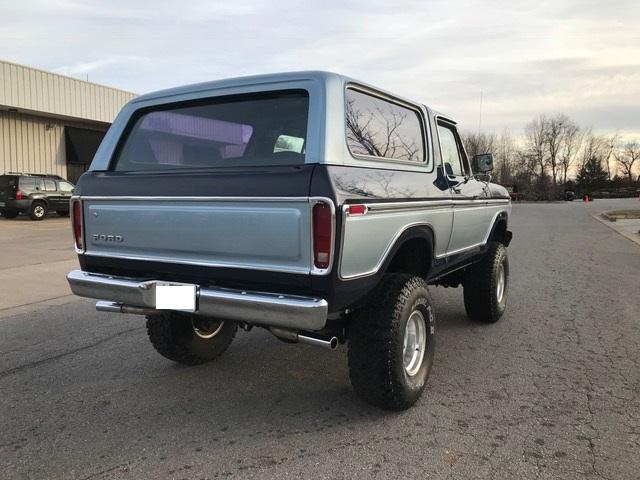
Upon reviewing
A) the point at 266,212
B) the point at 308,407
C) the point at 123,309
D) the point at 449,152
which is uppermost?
the point at 449,152

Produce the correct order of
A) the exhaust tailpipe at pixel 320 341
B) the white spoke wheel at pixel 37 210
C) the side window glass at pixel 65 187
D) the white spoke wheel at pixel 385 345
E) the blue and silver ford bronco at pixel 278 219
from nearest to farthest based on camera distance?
the blue and silver ford bronco at pixel 278 219 < the exhaust tailpipe at pixel 320 341 < the white spoke wheel at pixel 385 345 < the white spoke wheel at pixel 37 210 < the side window glass at pixel 65 187

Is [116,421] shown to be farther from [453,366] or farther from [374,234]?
[453,366]

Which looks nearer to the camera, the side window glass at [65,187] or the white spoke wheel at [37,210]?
the white spoke wheel at [37,210]

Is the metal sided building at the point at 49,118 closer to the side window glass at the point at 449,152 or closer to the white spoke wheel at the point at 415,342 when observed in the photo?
the side window glass at the point at 449,152

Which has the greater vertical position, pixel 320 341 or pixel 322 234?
pixel 322 234

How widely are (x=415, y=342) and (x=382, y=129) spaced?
148cm

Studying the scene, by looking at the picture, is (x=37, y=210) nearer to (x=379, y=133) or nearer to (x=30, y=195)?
(x=30, y=195)

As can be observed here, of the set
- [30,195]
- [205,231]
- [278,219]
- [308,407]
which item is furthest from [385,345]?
[30,195]

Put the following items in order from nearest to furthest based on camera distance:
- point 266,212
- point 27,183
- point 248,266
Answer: point 266,212, point 248,266, point 27,183

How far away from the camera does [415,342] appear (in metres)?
3.74

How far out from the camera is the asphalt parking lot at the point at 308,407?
9.39 feet

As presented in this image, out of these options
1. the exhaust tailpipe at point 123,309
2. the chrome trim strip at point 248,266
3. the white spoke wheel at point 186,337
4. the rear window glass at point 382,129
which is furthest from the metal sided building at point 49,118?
the rear window glass at point 382,129

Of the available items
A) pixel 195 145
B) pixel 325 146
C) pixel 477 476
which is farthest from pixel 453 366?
pixel 195 145

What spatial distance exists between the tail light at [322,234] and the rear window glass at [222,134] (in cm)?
40
